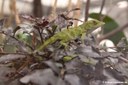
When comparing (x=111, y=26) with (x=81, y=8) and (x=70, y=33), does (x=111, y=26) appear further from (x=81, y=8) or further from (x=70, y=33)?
(x=70, y=33)

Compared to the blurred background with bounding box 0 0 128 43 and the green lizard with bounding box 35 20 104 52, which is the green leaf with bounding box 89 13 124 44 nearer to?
the blurred background with bounding box 0 0 128 43

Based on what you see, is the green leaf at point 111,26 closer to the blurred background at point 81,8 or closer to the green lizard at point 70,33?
the blurred background at point 81,8

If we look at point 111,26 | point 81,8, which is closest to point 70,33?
point 111,26

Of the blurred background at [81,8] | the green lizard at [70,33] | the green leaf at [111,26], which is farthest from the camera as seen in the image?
the blurred background at [81,8]

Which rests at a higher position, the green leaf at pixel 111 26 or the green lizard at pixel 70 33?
the green lizard at pixel 70 33

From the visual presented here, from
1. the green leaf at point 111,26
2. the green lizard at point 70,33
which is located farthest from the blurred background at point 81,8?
the green lizard at point 70,33

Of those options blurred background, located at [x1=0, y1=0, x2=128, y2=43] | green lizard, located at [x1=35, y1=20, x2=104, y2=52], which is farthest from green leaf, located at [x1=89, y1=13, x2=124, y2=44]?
green lizard, located at [x1=35, y1=20, x2=104, y2=52]

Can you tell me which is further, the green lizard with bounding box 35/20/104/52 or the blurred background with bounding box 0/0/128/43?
the blurred background with bounding box 0/0/128/43

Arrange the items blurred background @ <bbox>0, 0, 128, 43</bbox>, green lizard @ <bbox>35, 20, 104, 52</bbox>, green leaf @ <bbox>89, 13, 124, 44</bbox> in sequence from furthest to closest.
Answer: blurred background @ <bbox>0, 0, 128, 43</bbox>, green leaf @ <bbox>89, 13, 124, 44</bbox>, green lizard @ <bbox>35, 20, 104, 52</bbox>
